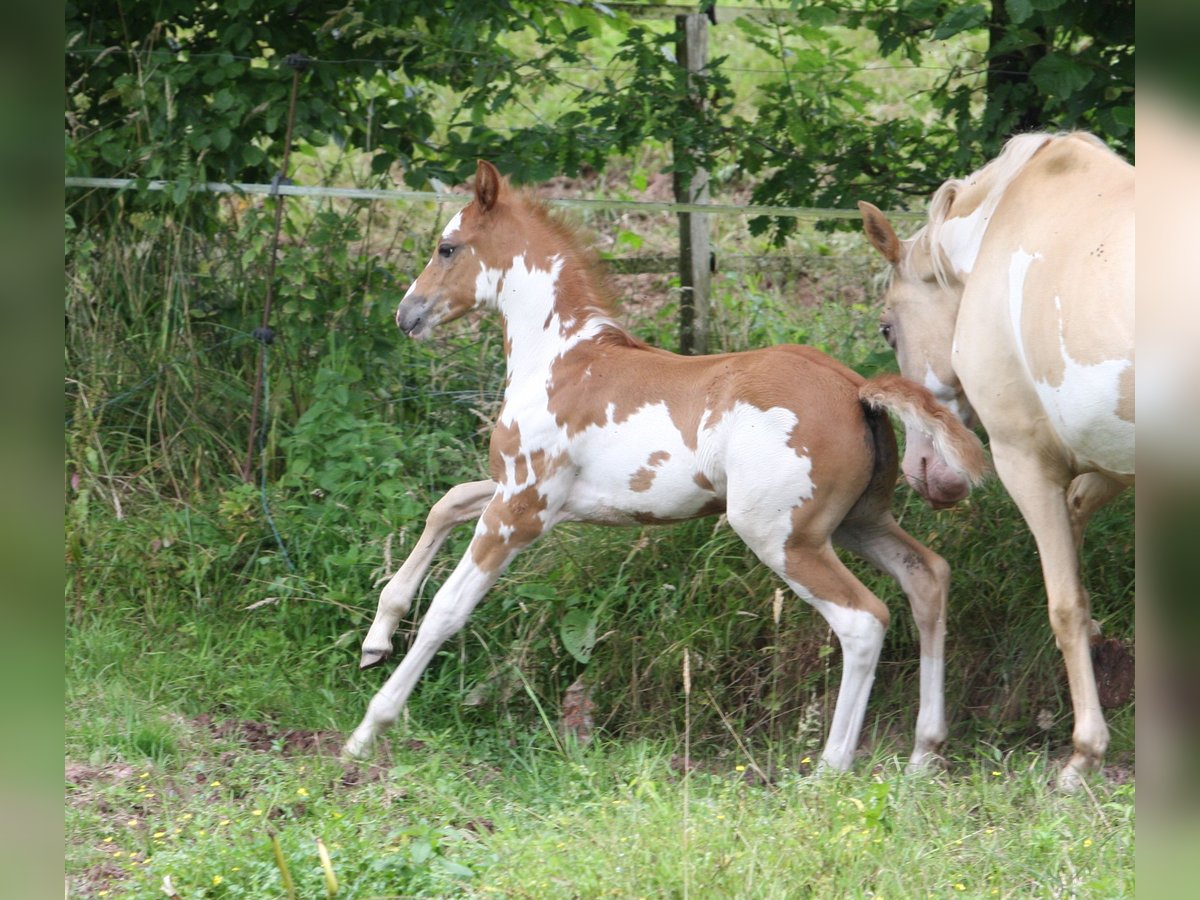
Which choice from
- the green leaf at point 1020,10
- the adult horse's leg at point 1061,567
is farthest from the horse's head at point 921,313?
the green leaf at point 1020,10

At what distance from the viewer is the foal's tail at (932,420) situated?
3.90 meters

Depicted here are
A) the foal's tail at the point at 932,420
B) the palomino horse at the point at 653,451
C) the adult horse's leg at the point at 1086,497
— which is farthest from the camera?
the adult horse's leg at the point at 1086,497

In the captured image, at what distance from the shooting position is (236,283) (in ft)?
20.3

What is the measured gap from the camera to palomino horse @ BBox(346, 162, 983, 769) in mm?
4008

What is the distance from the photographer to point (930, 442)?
4180mm

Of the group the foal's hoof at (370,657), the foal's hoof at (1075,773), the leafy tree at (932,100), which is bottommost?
the foal's hoof at (1075,773)

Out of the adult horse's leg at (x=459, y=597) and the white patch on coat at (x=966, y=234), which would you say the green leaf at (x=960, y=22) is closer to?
the white patch on coat at (x=966, y=234)

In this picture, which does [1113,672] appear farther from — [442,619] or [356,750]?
[356,750]

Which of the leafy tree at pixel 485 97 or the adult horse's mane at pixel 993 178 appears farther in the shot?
the leafy tree at pixel 485 97

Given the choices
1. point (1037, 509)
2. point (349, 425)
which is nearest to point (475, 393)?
point (349, 425)

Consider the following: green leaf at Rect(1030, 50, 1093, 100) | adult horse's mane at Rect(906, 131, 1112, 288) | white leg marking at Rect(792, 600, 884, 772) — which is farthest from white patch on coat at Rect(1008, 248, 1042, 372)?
green leaf at Rect(1030, 50, 1093, 100)

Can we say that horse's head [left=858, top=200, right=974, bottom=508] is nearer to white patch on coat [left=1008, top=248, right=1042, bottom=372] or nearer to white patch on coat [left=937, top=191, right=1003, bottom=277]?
white patch on coat [left=937, top=191, right=1003, bottom=277]

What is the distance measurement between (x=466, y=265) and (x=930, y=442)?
178cm

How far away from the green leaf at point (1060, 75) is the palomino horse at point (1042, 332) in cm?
65
